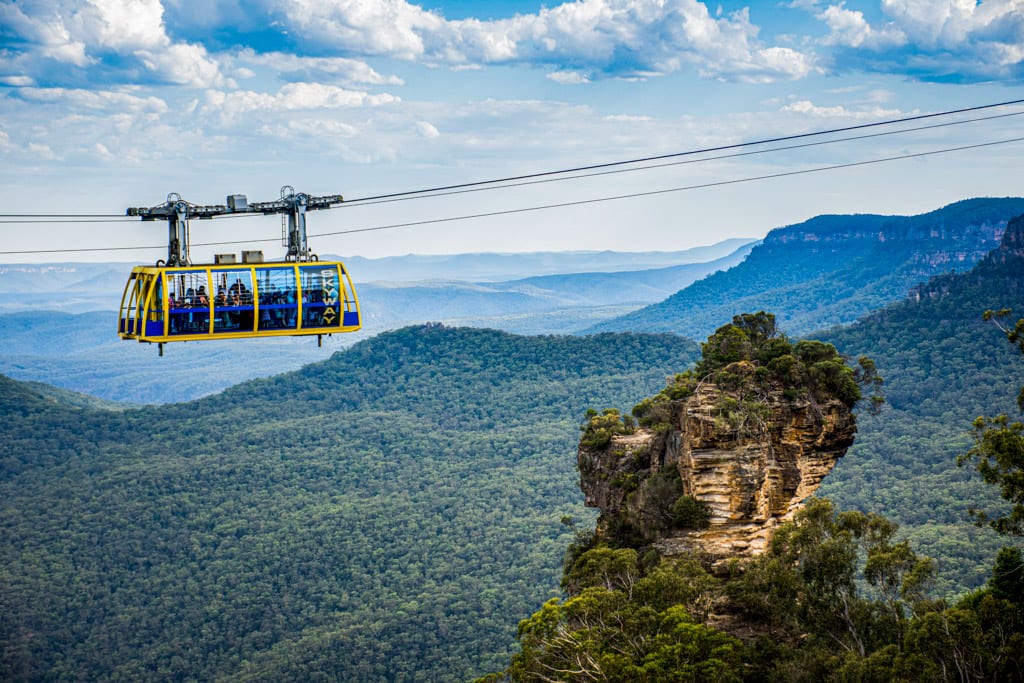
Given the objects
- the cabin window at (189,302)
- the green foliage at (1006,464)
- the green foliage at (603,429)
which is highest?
the cabin window at (189,302)

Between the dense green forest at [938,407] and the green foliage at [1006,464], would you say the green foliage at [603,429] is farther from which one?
the dense green forest at [938,407]

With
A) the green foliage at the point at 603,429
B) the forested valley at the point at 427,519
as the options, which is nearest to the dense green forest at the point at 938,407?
the forested valley at the point at 427,519

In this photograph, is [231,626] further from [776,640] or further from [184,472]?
[776,640]

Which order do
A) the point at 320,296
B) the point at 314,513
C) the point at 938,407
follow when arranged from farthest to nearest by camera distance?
the point at 314,513 < the point at 938,407 < the point at 320,296

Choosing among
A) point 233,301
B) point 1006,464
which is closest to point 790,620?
point 1006,464

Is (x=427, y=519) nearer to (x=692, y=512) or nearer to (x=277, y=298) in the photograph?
(x=692, y=512)

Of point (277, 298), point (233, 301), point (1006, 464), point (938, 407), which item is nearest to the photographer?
point (1006, 464)
